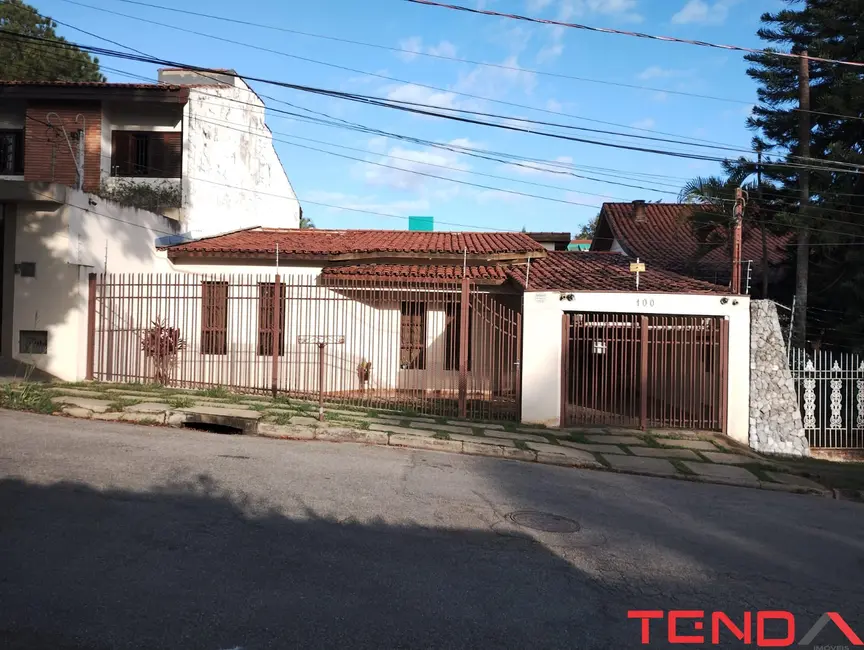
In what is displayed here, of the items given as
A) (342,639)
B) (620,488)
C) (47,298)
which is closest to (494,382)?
(620,488)

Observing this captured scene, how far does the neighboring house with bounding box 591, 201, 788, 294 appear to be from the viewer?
1736cm

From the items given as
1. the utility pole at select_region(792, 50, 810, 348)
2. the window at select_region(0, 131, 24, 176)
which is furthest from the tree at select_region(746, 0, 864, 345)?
the window at select_region(0, 131, 24, 176)

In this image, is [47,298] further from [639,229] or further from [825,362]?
[639,229]

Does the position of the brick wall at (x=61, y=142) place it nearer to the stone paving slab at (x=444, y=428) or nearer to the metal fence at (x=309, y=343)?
the metal fence at (x=309, y=343)

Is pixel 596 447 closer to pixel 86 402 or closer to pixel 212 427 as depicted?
pixel 212 427

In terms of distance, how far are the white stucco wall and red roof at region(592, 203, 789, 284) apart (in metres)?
12.0

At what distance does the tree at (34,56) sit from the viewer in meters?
25.9

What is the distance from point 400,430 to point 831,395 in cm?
802

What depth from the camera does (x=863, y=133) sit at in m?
15.8

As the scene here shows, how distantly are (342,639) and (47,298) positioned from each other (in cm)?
1073

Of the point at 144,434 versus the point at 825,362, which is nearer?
the point at 144,434

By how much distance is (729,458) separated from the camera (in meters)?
9.74

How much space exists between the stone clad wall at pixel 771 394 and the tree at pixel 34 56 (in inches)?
1026

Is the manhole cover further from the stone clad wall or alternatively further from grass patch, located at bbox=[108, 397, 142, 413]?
the stone clad wall
